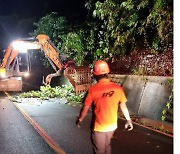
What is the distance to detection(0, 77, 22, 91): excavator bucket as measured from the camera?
2423cm

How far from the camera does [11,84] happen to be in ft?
80.5

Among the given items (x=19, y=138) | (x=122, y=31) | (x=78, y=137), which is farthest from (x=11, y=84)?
(x=78, y=137)

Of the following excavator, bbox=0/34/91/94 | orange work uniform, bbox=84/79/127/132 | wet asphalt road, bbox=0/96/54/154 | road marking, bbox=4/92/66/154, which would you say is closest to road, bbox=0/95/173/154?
wet asphalt road, bbox=0/96/54/154

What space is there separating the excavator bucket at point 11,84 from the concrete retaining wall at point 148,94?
→ 12455mm

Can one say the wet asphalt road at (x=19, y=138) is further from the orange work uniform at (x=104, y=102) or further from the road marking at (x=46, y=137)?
the orange work uniform at (x=104, y=102)

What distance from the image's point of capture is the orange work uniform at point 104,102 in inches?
202

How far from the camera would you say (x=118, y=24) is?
59.2 feet

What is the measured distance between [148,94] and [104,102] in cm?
702

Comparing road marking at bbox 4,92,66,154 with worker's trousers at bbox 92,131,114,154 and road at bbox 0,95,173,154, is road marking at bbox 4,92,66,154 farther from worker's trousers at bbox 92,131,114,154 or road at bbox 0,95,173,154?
worker's trousers at bbox 92,131,114,154

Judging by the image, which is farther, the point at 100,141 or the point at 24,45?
the point at 24,45

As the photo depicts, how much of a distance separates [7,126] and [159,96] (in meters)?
5.34

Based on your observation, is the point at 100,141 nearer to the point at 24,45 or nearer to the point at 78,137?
the point at 78,137

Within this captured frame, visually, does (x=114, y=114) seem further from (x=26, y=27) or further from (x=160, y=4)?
(x=26, y=27)

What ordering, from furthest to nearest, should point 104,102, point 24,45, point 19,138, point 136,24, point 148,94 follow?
point 24,45 < point 136,24 < point 148,94 < point 19,138 < point 104,102
